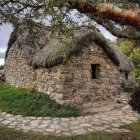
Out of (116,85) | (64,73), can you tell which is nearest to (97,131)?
(64,73)

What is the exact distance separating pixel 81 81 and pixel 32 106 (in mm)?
2833

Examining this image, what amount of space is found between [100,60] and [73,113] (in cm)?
393

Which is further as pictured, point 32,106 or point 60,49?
point 60,49

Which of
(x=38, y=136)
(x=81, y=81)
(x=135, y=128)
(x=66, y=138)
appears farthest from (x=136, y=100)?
(x=81, y=81)

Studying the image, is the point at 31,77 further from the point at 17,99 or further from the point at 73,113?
the point at 73,113

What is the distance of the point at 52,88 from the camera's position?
51.3 feet

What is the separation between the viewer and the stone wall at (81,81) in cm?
1510

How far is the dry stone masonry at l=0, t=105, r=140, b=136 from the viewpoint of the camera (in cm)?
1134

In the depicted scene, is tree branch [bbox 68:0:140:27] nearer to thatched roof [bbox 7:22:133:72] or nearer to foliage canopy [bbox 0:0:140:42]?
foliage canopy [bbox 0:0:140:42]

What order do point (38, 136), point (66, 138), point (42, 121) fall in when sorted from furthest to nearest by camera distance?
point (42, 121), point (38, 136), point (66, 138)

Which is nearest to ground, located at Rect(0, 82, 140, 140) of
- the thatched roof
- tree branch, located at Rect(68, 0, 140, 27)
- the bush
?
the bush

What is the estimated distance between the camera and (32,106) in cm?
1481

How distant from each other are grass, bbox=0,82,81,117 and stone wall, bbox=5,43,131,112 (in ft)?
1.46

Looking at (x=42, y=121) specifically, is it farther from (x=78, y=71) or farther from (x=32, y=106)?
(x=78, y=71)
